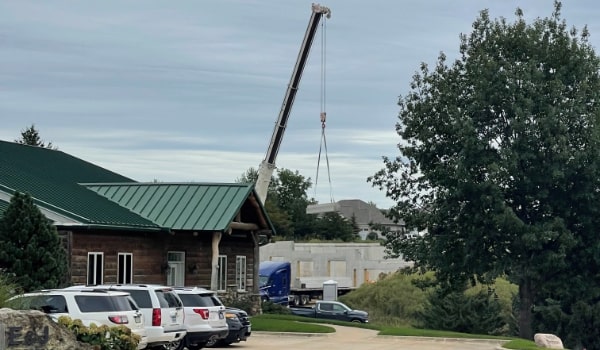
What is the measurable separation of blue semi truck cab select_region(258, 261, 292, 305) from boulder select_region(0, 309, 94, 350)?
42210 mm

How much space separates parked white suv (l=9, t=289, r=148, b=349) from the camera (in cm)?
2158

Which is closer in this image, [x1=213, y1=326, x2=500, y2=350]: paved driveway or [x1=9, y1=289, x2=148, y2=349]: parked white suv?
[x1=9, y1=289, x2=148, y2=349]: parked white suv

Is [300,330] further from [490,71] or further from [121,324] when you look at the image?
[121,324]

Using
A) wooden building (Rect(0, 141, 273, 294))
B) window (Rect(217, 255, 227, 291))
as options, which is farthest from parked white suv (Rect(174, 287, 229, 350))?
window (Rect(217, 255, 227, 291))

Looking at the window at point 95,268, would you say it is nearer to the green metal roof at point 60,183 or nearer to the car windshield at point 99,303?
the green metal roof at point 60,183

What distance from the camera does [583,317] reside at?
44.7m

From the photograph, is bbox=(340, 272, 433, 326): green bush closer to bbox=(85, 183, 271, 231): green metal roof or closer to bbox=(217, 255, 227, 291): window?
bbox=(217, 255, 227, 291): window

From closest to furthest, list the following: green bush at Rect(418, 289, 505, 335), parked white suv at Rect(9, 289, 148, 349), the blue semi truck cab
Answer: parked white suv at Rect(9, 289, 148, 349) → green bush at Rect(418, 289, 505, 335) → the blue semi truck cab

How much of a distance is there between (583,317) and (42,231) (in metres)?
24.1

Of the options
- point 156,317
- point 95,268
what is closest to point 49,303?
point 156,317

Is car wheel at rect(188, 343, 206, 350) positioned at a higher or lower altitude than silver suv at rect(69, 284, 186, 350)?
lower

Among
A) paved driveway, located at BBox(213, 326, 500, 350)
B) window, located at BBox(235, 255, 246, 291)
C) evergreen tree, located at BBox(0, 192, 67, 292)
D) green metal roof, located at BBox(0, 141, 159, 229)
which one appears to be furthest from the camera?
window, located at BBox(235, 255, 246, 291)

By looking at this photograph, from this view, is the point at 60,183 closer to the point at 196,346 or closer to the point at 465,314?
the point at 196,346

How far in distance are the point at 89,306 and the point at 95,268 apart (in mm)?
15424
